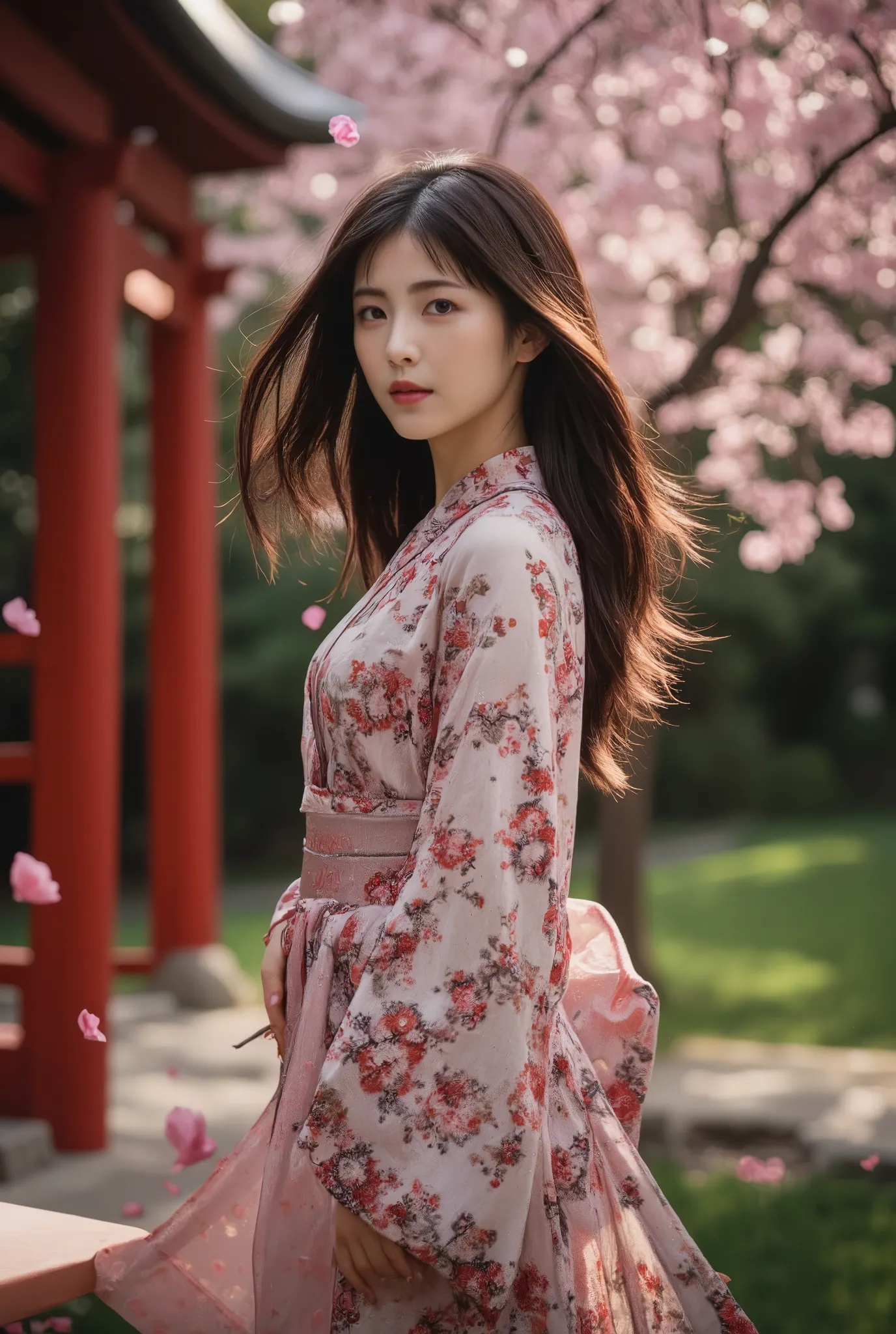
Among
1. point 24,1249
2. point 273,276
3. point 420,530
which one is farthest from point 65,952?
point 273,276

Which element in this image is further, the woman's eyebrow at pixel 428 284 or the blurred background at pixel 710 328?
the blurred background at pixel 710 328

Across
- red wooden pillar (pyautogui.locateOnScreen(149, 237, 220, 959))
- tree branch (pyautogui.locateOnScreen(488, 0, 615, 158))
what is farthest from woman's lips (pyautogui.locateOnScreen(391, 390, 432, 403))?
red wooden pillar (pyautogui.locateOnScreen(149, 237, 220, 959))

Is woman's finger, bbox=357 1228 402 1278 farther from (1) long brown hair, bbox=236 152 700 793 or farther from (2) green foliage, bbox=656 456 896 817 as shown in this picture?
(2) green foliage, bbox=656 456 896 817

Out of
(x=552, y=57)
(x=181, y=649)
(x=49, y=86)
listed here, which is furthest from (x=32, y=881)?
(x=181, y=649)

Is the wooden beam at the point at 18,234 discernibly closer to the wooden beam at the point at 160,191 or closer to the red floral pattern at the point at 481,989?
the wooden beam at the point at 160,191

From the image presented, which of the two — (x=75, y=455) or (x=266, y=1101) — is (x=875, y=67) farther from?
(x=266, y=1101)

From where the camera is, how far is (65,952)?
366 centimetres

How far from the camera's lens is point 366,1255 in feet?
4.59

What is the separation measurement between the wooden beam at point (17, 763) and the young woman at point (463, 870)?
2202 mm

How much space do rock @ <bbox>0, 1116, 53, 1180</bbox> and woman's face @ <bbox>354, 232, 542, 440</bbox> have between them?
2.65 meters

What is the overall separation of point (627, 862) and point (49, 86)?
3656mm

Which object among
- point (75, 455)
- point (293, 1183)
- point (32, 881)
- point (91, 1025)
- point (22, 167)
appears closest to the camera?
point (293, 1183)

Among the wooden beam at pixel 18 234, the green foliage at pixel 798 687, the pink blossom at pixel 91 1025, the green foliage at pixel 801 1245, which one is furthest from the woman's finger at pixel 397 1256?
the green foliage at pixel 798 687

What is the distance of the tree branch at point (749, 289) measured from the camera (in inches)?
106
